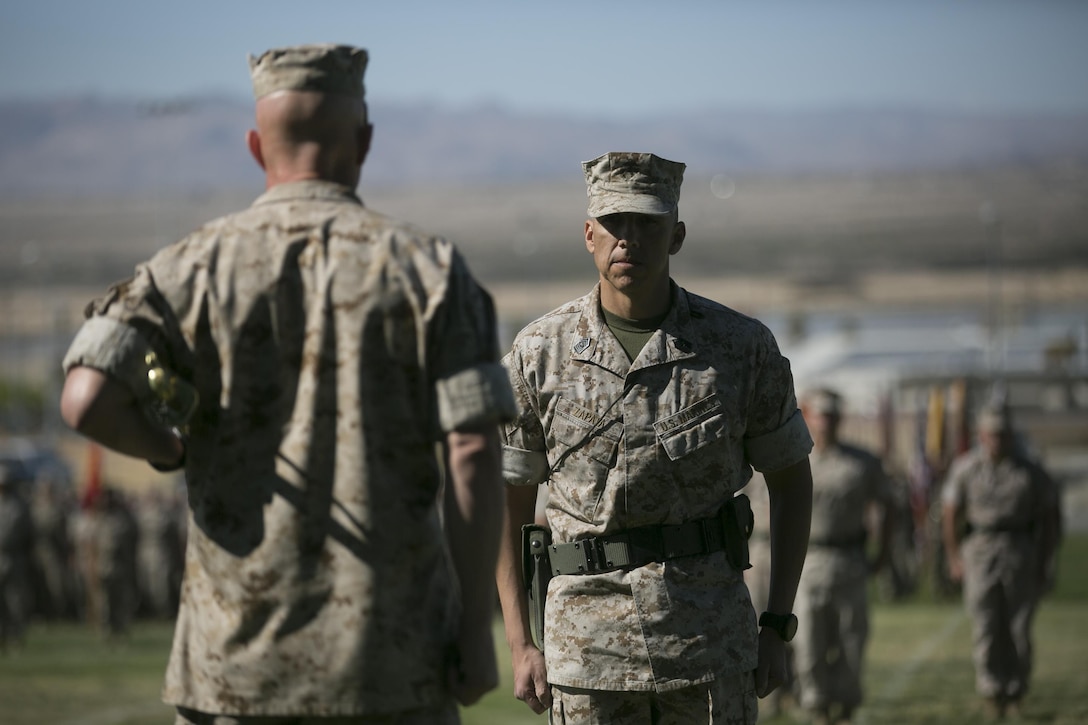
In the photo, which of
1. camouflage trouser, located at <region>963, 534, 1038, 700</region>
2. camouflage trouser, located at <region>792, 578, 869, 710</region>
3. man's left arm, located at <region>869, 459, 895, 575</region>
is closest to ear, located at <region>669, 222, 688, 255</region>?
camouflage trouser, located at <region>792, 578, 869, 710</region>

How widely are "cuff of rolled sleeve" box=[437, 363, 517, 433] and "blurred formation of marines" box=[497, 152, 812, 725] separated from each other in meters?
1.52

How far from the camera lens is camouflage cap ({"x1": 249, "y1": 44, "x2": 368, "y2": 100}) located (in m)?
3.69

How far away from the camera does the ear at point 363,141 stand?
12.5 ft

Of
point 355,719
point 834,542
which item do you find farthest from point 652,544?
point 834,542

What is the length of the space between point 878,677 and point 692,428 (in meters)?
11.0

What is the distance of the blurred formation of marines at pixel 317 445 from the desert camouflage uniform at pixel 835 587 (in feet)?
28.7

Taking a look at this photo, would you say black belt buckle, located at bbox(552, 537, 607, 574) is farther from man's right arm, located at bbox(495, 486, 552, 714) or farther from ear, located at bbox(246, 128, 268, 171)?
ear, located at bbox(246, 128, 268, 171)

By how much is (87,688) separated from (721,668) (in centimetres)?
1199

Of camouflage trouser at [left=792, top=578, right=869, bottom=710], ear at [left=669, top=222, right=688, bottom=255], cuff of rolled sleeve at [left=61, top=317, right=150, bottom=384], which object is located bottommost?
camouflage trouser at [left=792, top=578, right=869, bottom=710]

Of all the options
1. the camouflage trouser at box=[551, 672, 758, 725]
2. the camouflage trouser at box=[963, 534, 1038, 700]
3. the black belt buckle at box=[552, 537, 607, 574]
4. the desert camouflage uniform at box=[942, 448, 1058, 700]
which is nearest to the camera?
the camouflage trouser at box=[551, 672, 758, 725]

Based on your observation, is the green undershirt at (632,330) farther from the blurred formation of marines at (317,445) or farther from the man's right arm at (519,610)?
the blurred formation of marines at (317,445)

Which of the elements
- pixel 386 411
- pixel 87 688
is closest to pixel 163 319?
pixel 386 411

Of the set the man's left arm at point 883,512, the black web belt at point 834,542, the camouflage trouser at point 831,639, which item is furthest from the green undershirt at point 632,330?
the man's left arm at point 883,512

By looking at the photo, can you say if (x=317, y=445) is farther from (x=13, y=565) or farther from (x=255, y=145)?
(x=13, y=565)
